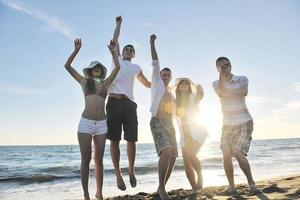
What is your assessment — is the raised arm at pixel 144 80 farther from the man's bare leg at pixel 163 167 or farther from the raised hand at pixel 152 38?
the man's bare leg at pixel 163 167

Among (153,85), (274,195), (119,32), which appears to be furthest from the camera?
(119,32)

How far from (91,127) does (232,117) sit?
243 cm

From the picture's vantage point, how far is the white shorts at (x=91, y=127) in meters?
5.69

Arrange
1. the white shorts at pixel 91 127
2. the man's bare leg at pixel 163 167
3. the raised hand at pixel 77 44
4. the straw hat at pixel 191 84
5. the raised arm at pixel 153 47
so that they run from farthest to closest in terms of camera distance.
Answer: the straw hat at pixel 191 84 < the raised arm at pixel 153 47 < the raised hand at pixel 77 44 < the man's bare leg at pixel 163 167 < the white shorts at pixel 91 127

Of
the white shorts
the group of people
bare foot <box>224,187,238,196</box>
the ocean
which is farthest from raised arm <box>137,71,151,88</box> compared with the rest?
the ocean

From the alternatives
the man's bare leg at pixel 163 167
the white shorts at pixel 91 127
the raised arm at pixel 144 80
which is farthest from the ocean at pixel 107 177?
the white shorts at pixel 91 127

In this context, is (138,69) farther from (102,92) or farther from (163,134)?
(163,134)

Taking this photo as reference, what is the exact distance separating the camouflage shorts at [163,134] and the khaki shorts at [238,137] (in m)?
0.88

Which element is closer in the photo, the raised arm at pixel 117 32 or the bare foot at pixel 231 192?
the bare foot at pixel 231 192

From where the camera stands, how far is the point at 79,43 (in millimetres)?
6121

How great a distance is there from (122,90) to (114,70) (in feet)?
1.62

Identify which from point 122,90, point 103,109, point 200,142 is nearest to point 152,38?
point 122,90

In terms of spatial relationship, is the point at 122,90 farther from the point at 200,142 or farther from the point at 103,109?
the point at 200,142

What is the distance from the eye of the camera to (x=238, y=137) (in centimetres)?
585
